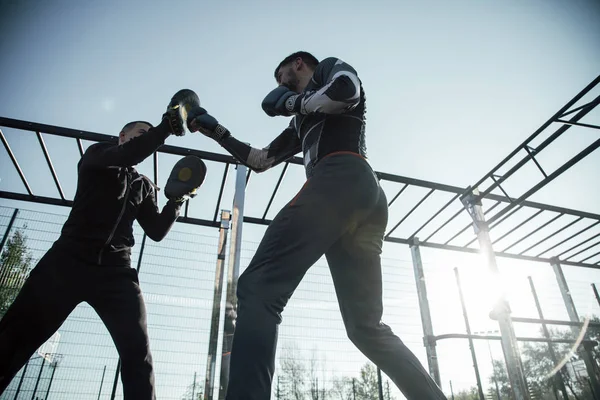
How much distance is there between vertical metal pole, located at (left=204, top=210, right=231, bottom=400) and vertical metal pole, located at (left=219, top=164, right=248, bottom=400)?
13.2 inches

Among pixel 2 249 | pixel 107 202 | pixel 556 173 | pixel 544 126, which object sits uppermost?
pixel 544 126

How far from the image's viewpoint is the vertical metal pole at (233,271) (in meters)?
3.27

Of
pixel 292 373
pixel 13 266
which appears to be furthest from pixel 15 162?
pixel 292 373

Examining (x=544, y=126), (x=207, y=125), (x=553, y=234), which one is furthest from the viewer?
(x=553, y=234)

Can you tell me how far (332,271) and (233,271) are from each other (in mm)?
2678

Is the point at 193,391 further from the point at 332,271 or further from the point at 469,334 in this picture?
the point at 332,271

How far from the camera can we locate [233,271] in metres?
3.84

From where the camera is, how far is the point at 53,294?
5.29 feet

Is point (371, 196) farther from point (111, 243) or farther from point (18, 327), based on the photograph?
point (18, 327)

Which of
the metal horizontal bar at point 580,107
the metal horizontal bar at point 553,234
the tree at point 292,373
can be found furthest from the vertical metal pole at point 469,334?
the metal horizontal bar at point 580,107

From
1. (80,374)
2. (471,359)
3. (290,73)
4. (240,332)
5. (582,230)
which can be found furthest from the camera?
(582,230)

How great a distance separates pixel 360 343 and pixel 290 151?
1083mm

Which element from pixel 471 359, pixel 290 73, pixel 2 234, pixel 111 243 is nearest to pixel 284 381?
pixel 471 359

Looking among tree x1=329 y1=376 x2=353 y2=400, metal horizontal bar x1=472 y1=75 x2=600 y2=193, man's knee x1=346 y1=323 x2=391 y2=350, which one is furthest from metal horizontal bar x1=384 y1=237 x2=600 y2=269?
man's knee x1=346 y1=323 x2=391 y2=350
